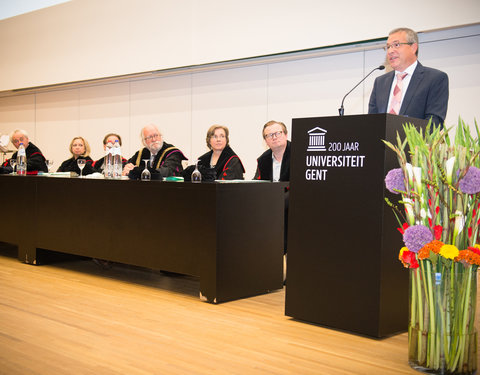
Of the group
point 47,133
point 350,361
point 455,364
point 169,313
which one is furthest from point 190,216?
point 47,133

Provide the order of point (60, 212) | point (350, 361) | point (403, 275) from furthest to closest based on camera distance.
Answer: point (60, 212) → point (403, 275) → point (350, 361)

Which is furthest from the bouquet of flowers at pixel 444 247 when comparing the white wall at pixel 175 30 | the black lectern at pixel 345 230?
the white wall at pixel 175 30

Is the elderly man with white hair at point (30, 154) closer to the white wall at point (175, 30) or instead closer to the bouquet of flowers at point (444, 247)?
the white wall at point (175, 30)

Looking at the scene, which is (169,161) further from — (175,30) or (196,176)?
(175,30)

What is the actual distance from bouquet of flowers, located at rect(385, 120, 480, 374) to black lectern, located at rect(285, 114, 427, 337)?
0.44 m

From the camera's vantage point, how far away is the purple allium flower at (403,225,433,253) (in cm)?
206

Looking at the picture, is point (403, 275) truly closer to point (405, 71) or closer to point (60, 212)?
point (405, 71)

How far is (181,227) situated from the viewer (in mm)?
3578

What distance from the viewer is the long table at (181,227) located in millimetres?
3406

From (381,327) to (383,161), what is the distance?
0.83 meters

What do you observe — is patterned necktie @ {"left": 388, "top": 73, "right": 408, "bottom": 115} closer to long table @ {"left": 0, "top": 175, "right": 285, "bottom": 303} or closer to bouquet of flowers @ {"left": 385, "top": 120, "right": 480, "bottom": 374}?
long table @ {"left": 0, "top": 175, "right": 285, "bottom": 303}

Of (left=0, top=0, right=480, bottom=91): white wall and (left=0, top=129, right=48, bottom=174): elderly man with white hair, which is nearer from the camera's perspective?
(left=0, top=0, right=480, bottom=91): white wall

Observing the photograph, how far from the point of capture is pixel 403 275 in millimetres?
2748

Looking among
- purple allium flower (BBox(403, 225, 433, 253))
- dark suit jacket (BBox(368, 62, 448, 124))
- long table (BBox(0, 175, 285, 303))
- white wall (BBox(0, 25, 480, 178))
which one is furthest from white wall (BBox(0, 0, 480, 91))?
purple allium flower (BBox(403, 225, 433, 253))
